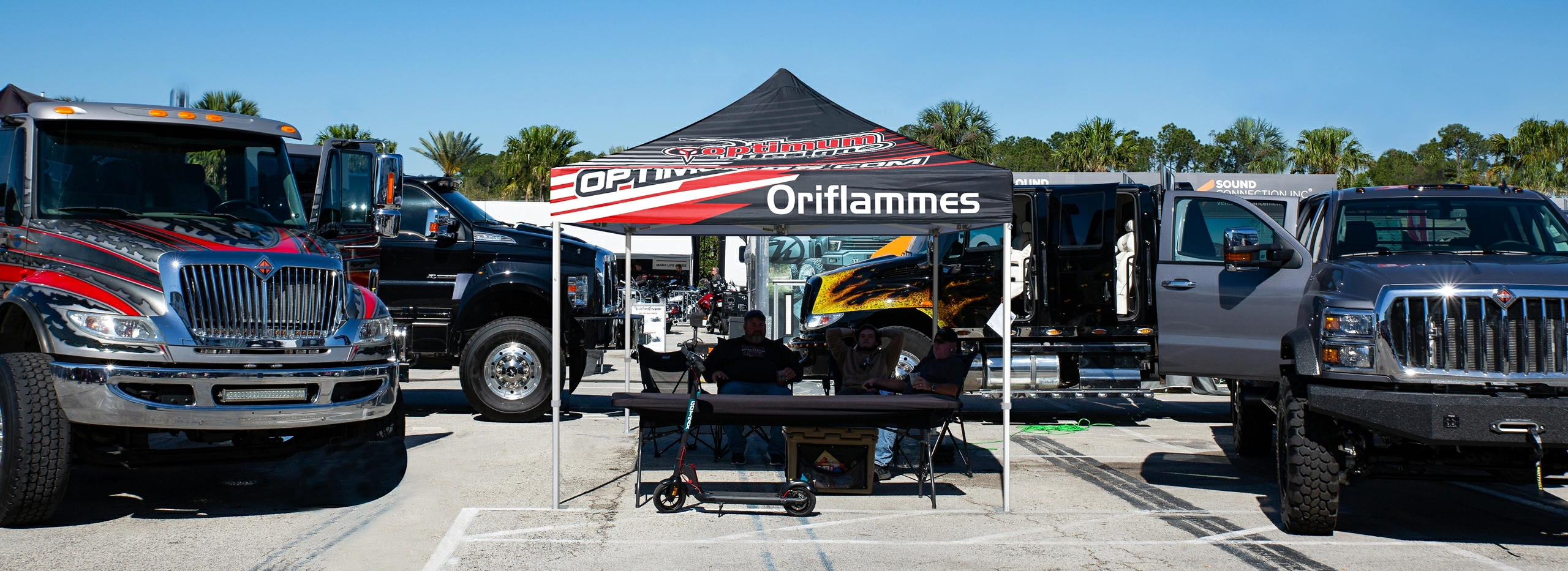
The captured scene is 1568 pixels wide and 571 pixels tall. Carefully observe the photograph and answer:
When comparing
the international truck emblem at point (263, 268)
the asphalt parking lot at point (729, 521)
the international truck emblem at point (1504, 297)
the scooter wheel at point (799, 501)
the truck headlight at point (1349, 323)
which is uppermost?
the international truck emblem at point (263, 268)

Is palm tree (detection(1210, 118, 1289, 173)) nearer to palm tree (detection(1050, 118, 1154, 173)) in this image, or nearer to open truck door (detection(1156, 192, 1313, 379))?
palm tree (detection(1050, 118, 1154, 173))

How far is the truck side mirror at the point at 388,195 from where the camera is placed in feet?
25.0

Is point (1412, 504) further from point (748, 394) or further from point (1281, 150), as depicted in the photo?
point (1281, 150)

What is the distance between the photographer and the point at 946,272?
1088cm

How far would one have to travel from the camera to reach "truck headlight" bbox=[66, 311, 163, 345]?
5.68 meters

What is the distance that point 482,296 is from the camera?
1043 cm

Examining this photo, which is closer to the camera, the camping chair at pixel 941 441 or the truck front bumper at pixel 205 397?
the truck front bumper at pixel 205 397

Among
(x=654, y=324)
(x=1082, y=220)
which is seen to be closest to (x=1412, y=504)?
(x=1082, y=220)

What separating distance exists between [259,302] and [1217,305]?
6.59 metres

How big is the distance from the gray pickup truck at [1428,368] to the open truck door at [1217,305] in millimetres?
1464

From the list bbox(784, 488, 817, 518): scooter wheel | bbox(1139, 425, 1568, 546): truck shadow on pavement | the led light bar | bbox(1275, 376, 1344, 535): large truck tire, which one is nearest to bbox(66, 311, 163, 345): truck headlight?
the led light bar

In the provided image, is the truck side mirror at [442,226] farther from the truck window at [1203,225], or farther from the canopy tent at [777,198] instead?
the truck window at [1203,225]

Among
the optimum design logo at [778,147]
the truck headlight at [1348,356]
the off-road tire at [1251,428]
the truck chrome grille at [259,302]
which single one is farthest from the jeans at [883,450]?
the truck chrome grille at [259,302]

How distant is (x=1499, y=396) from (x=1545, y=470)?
59 centimetres
